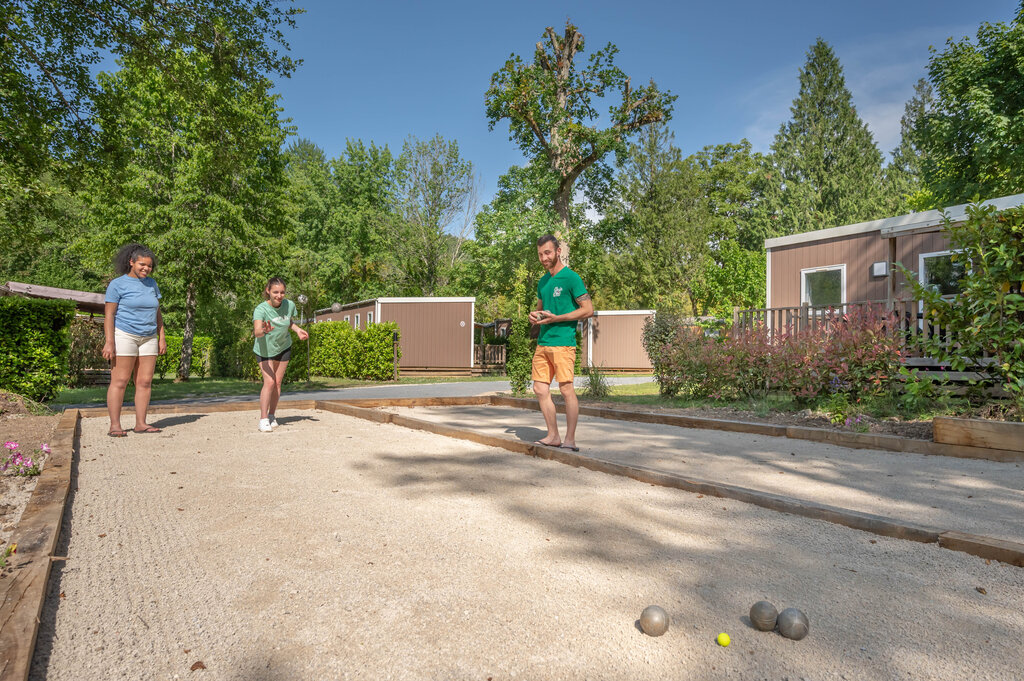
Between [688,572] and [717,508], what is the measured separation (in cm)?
103

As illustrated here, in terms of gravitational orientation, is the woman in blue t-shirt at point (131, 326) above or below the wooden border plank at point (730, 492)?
above

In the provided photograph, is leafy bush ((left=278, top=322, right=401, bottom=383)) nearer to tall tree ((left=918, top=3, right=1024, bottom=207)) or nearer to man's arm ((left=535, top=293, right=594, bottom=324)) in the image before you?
man's arm ((left=535, top=293, right=594, bottom=324))

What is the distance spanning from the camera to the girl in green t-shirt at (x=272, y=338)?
248 inches

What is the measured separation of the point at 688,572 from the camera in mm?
2400

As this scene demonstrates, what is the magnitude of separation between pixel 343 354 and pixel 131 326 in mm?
14583

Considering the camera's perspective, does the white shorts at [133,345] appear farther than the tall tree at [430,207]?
No

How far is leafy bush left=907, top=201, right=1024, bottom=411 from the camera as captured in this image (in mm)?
5070

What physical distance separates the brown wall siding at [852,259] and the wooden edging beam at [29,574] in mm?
12239

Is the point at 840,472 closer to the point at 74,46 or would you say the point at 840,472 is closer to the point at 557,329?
the point at 557,329

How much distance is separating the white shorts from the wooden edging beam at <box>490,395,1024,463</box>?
17.9ft

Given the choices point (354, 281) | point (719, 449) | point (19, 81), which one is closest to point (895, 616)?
point (719, 449)

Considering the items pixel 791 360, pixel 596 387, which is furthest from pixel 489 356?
pixel 791 360

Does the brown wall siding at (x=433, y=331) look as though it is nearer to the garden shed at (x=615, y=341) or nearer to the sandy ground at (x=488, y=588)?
the garden shed at (x=615, y=341)

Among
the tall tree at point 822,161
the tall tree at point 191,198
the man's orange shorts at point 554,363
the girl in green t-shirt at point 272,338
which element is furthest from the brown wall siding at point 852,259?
the tall tree at point 822,161
